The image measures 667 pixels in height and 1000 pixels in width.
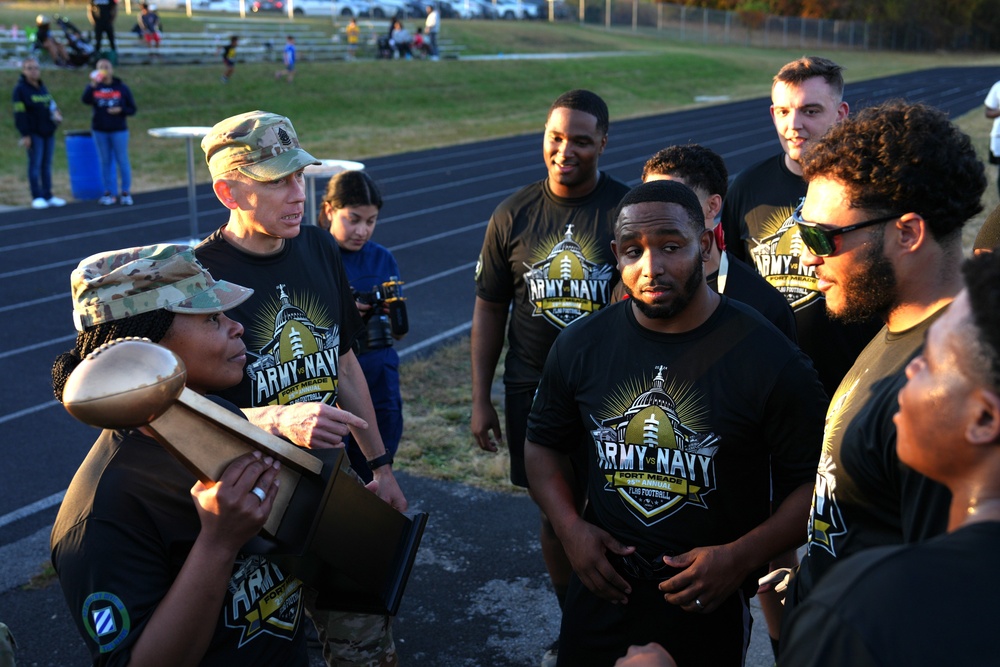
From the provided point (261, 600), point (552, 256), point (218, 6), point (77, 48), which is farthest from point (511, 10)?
point (261, 600)

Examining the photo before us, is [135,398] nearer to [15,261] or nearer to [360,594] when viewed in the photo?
[360,594]

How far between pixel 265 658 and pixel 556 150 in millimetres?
2634

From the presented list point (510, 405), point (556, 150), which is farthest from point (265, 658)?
point (556, 150)

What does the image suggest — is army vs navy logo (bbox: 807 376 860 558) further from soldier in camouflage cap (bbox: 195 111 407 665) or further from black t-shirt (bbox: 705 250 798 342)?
soldier in camouflage cap (bbox: 195 111 407 665)

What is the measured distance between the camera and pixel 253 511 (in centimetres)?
216

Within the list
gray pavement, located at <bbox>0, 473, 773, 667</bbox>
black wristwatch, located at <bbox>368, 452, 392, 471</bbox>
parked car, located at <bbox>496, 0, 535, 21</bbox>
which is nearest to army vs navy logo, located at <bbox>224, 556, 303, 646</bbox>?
black wristwatch, located at <bbox>368, 452, 392, 471</bbox>

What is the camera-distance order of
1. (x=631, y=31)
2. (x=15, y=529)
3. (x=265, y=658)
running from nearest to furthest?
1. (x=265, y=658)
2. (x=15, y=529)
3. (x=631, y=31)

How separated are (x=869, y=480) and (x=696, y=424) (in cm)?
72

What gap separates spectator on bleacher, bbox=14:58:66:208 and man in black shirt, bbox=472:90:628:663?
14022 millimetres

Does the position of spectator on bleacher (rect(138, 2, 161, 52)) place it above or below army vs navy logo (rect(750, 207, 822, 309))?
above

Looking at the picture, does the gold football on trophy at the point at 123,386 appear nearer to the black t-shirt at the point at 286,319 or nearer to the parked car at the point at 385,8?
the black t-shirt at the point at 286,319

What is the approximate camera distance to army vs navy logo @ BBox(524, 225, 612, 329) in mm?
4285

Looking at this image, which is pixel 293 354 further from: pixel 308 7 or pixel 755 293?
pixel 308 7

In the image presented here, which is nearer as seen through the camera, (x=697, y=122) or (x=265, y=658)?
(x=265, y=658)
